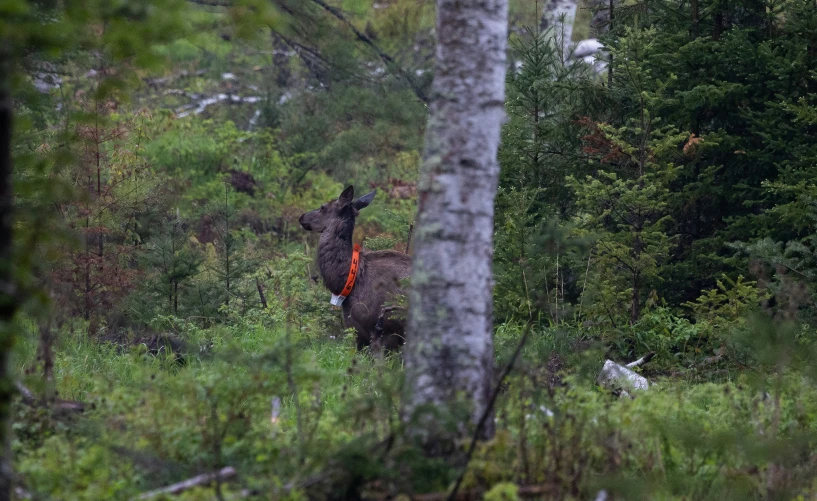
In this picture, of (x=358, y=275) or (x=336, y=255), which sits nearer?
(x=358, y=275)

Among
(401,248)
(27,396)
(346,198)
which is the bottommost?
(27,396)

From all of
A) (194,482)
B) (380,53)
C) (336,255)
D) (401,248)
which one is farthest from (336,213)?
(380,53)

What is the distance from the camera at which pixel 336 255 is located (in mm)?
10008

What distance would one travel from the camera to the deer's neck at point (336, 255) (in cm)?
982

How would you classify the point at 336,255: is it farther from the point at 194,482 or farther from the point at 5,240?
the point at 5,240

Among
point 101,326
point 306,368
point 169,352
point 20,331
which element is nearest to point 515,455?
point 306,368

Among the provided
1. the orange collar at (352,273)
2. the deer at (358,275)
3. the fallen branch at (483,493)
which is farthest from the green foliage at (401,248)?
the orange collar at (352,273)

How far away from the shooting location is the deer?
9234 millimetres

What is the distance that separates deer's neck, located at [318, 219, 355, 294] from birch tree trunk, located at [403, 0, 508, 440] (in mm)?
5707

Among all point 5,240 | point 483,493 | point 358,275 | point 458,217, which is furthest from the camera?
point 358,275

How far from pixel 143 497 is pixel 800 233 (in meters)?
7.30

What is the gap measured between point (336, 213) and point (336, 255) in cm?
60

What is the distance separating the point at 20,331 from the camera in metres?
2.94

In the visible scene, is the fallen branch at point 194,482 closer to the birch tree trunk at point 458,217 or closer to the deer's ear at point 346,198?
the birch tree trunk at point 458,217
